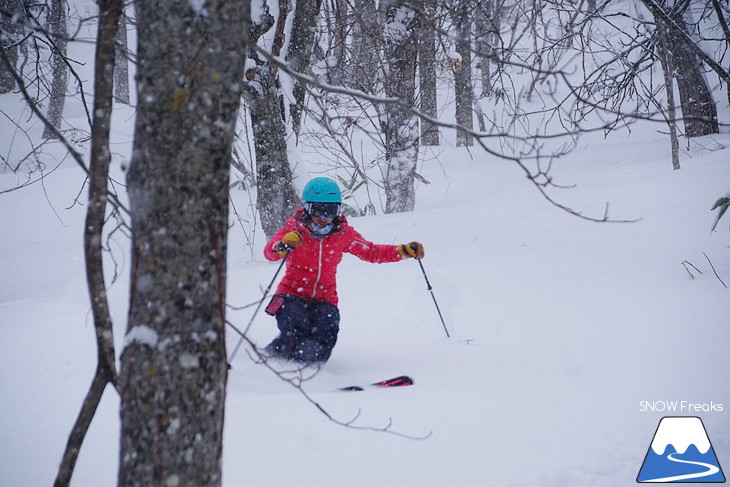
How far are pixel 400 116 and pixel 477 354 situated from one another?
4.90 meters

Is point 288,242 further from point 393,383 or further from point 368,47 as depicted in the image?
point 368,47

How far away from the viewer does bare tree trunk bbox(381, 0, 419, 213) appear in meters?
7.00

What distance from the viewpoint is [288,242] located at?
3.72 metres

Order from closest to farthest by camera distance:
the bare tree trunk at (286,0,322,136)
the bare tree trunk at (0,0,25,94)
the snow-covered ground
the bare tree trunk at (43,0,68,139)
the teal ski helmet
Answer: the bare tree trunk at (0,0,25,94)
the bare tree trunk at (43,0,68,139)
the snow-covered ground
the teal ski helmet
the bare tree trunk at (286,0,322,136)

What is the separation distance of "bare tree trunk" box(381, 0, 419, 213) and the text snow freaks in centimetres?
426

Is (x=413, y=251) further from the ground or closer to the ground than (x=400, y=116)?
closer to the ground

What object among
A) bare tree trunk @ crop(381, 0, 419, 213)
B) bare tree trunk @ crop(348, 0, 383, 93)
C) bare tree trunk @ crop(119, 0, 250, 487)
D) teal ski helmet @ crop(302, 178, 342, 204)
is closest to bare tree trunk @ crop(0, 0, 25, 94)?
bare tree trunk @ crop(119, 0, 250, 487)

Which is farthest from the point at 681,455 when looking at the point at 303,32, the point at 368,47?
the point at 368,47

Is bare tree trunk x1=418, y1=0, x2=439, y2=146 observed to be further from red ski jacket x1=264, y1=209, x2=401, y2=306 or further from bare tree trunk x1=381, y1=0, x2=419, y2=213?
red ski jacket x1=264, y1=209, x2=401, y2=306

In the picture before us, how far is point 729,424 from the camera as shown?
2404 mm

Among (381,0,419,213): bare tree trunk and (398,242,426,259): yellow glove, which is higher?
(381,0,419,213): bare tree trunk

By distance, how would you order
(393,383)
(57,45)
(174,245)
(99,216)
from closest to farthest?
(174,245) < (99,216) < (393,383) < (57,45)

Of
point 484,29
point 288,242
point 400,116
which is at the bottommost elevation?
point 288,242

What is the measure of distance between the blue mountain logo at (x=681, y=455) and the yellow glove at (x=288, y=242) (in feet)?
7.96
